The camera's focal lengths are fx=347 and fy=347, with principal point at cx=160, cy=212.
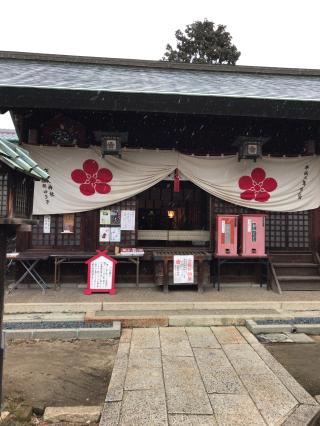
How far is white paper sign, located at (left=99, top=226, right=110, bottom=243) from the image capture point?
29.0 ft

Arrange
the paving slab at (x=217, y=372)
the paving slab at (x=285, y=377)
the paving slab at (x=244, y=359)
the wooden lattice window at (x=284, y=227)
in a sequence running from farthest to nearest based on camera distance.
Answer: the wooden lattice window at (x=284, y=227) < the paving slab at (x=244, y=359) < the paving slab at (x=217, y=372) < the paving slab at (x=285, y=377)

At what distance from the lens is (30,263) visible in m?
8.59

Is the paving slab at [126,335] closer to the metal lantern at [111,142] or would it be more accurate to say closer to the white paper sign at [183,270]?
the white paper sign at [183,270]

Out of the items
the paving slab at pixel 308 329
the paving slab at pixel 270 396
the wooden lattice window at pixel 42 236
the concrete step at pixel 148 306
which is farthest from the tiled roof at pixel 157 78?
the paving slab at pixel 270 396

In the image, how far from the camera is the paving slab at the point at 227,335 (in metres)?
5.55

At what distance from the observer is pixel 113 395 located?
381 centimetres

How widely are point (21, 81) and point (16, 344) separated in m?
5.39

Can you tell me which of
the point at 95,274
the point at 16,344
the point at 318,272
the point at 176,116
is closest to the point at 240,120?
the point at 176,116

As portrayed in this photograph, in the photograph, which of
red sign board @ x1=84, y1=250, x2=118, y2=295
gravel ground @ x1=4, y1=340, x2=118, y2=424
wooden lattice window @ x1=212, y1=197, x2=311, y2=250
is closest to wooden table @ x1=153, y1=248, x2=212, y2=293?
red sign board @ x1=84, y1=250, x2=118, y2=295

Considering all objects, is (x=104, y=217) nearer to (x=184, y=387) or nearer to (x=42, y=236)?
(x=42, y=236)

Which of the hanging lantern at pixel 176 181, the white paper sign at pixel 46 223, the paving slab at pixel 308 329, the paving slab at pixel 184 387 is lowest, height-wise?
the paving slab at pixel 184 387

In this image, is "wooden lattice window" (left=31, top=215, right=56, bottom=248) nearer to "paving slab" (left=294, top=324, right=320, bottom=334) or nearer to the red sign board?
the red sign board

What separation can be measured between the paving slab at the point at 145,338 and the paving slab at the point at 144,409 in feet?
4.57

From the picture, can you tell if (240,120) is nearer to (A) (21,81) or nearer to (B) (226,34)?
(A) (21,81)
